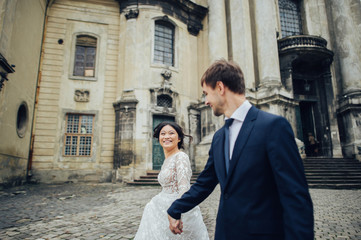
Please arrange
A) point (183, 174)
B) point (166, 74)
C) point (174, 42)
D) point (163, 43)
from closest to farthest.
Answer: point (183, 174) < point (166, 74) < point (163, 43) < point (174, 42)

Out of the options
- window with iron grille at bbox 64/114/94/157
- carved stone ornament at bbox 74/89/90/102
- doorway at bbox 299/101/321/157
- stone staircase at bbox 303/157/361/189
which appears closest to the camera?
stone staircase at bbox 303/157/361/189

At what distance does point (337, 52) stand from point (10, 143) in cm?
2118

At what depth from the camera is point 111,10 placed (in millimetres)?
15734

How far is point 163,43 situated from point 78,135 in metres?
8.18

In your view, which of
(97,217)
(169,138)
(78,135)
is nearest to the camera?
(169,138)

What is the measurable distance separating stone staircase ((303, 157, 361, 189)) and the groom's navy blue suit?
33.6ft

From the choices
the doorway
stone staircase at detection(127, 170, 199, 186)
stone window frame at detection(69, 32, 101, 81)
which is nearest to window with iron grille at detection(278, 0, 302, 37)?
the doorway

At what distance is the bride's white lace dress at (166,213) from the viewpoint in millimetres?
2623

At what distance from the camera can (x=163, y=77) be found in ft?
49.4

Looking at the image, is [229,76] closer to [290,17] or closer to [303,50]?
[303,50]

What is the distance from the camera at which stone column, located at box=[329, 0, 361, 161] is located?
15.0 meters

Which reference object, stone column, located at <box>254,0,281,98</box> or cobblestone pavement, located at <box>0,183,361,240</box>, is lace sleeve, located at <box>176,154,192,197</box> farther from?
stone column, located at <box>254,0,281,98</box>

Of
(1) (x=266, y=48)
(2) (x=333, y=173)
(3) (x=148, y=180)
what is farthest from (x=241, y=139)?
(1) (x=266, y=48)

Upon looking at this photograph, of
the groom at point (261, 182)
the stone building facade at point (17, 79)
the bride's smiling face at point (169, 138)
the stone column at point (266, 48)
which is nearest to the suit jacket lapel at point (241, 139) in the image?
the groom at point (261, 182)
